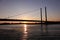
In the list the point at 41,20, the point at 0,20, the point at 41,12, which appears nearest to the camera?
the point at 0,20

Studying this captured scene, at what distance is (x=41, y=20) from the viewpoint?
200ft

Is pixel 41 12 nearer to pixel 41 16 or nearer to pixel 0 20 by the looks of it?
pixel 41 16

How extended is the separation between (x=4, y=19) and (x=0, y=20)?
153cm

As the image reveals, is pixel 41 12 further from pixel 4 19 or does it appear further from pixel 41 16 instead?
pixel 4 19

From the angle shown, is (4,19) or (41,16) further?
(41,16)

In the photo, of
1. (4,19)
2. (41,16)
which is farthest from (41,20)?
(4,19)

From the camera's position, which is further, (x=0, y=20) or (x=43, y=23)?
(x=43, y=23)

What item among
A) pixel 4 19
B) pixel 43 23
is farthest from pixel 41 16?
pixel 4 19

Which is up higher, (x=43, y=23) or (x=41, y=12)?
(x=41, y=12)

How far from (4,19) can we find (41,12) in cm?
2029

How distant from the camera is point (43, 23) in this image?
6462cm

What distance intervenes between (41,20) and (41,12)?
731 cm

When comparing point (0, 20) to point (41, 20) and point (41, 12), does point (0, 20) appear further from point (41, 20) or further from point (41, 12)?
point (41, 12)

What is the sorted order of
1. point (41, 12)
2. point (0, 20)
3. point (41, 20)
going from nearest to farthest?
point (0, 20) → point (41, 20) → point (41, 12)
